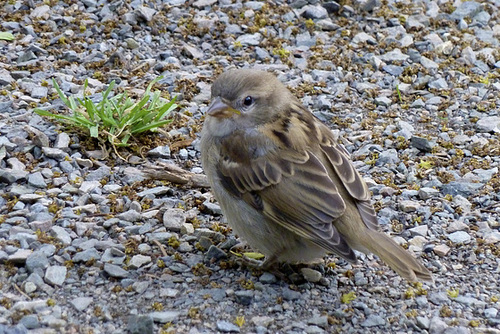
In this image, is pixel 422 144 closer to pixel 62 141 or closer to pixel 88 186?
pixel 88 186

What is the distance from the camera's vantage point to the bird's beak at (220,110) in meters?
5.91

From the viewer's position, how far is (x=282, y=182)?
560 centimetres

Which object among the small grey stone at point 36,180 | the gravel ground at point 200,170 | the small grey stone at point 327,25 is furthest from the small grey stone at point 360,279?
the small grey stone at point 327,25

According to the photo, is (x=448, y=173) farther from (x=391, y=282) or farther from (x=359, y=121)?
(x=391, y=282)

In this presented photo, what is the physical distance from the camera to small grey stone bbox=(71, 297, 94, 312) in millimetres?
5137

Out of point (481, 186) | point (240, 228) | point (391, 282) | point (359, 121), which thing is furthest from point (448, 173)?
point (240, 228)

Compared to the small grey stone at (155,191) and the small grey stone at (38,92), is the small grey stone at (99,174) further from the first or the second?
the small grey stone at (38,92)

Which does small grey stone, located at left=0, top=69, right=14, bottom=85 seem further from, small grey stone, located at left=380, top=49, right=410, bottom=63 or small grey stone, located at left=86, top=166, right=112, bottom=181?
small grey stone, located at left=380, top=49, right=410, bottom=63

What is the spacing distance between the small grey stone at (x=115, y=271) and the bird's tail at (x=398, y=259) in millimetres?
1665

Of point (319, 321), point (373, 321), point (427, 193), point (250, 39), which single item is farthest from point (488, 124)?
point (319, 321)

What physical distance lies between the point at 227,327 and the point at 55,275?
1.25m

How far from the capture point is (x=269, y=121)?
6.09m

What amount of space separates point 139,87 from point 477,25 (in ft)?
13.7

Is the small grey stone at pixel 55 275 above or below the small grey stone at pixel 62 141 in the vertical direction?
above
